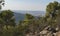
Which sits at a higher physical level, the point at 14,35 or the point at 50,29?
the point at 14,35

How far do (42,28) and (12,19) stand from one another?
7.80 meters

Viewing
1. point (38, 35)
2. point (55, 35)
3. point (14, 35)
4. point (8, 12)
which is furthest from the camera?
point (38, 35)

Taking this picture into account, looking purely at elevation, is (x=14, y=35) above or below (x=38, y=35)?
above

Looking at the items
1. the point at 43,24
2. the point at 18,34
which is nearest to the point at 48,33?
the point at 43,24

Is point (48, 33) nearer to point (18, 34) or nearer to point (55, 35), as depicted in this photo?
point (55, 35)

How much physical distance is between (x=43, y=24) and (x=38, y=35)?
4.88 m

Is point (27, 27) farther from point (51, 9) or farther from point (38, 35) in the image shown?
point (51, 9)

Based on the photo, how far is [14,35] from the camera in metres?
11.7

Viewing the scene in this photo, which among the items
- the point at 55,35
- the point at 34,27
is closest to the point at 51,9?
the point at 34,27

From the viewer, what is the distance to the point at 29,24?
2878 cm

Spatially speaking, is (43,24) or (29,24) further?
(43,24)

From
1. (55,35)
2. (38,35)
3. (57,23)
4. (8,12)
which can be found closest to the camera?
(8,12)

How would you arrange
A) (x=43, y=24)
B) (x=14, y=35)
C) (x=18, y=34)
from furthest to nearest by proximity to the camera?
1. (x=43, y=24)
2. (x=18, y=34)
3. (x=14, y=35)

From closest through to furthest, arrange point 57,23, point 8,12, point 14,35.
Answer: point 14,35 → point 8,12 → point 57,23
